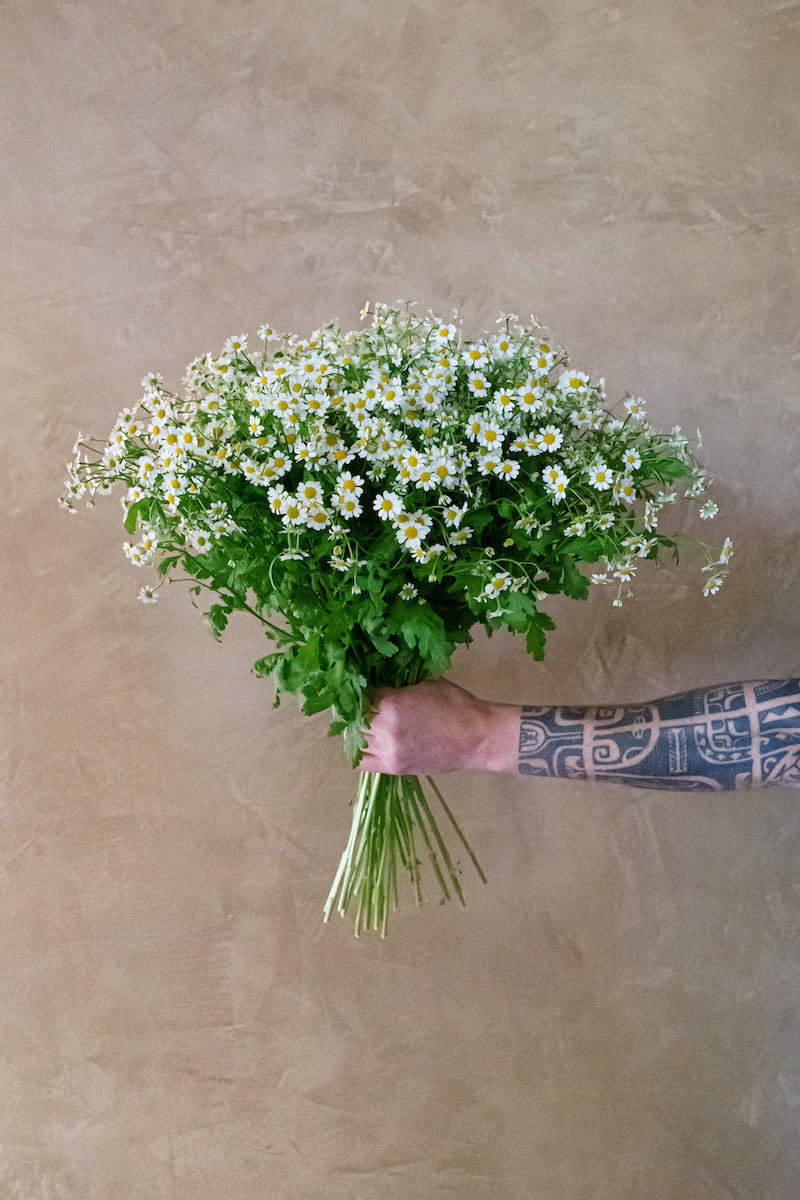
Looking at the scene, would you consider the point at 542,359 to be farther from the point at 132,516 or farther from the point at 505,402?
the point at 132,516

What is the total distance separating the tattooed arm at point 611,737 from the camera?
1304 mm

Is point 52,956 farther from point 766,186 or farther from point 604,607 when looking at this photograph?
point 766,186

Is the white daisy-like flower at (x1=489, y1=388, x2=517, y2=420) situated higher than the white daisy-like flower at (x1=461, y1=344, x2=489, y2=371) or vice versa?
the white daisy-like flower at (x1=461, y1=344, x2=489, y2=371)

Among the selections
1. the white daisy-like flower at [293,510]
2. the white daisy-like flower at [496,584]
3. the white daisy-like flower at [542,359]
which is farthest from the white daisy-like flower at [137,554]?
the white daisy-like flower at [542,359]

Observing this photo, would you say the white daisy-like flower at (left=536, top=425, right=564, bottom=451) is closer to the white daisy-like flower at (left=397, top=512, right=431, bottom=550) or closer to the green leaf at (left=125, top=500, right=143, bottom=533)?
the white daisy-like flower at (left=397, top=512, right=431, bottom=550)

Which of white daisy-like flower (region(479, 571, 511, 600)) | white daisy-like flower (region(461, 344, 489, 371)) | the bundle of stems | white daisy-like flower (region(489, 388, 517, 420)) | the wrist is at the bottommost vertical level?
the bundle of stems

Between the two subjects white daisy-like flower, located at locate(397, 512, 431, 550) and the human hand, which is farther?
the human hand

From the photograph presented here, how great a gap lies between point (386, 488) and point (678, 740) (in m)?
0.54

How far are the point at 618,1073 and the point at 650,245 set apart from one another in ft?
4.73

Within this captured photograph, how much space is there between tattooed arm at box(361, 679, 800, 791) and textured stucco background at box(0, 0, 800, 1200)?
0.30 m

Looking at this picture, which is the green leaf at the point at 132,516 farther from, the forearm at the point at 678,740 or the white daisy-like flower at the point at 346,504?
the forearm at the point at 678,740

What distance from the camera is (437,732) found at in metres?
1.36

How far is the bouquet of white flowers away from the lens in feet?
3.81

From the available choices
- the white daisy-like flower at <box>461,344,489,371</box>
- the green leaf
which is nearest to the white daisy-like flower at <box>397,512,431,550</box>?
the white daisy-like flower at <box>461,344,489,371</box>
